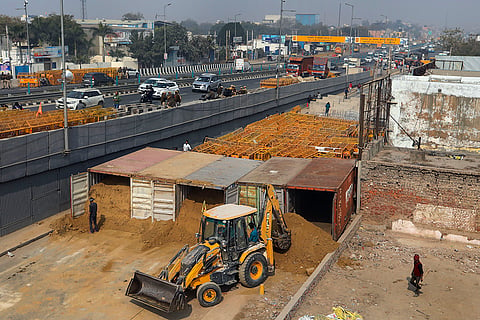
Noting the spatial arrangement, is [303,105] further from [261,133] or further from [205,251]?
[205,251]

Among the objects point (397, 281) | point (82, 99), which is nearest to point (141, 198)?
point (397, 281)

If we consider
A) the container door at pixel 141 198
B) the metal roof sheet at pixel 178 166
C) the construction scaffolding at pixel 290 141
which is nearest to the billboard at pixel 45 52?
the construction scaffolding at pixel 290 141

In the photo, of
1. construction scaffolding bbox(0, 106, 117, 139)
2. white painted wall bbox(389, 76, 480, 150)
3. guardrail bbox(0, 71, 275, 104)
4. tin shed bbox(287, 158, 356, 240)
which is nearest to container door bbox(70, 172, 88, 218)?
construction scaffolding bbox(0, 106, 117, 139)

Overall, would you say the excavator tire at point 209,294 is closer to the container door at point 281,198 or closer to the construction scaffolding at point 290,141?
the container door at point 281,198

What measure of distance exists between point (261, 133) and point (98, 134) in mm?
9888

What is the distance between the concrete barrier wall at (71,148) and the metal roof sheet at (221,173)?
5.61m

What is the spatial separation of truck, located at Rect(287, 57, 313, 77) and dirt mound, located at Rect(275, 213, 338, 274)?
50.6 m

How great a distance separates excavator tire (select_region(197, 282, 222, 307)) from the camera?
13.7 meters

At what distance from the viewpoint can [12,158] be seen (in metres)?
19.1

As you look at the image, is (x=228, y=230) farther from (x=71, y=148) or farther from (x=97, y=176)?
(x=71, y=148)

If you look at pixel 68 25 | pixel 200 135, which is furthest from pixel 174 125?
pixel 68 25

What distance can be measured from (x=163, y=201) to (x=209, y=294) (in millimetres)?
6288

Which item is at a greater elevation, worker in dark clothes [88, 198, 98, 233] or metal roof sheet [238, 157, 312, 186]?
metal roof sheet [238, 157, 312, 186]

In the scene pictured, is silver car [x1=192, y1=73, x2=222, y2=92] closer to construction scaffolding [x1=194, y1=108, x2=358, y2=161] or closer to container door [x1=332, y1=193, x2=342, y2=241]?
construction scaffolding [x1=194, y1=108, x2=358, y2=161]
